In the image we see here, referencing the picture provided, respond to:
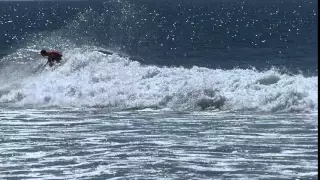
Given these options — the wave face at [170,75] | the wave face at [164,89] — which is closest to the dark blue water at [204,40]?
the wave face at [170,75]

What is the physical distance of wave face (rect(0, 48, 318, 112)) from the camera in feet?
88.0

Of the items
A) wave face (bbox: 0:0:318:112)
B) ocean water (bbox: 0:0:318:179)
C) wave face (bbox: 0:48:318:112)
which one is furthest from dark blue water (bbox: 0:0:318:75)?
wave face (bbox: 0:48:318:112)

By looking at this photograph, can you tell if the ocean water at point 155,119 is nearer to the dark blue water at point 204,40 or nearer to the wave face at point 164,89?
the wave face at point 164,89

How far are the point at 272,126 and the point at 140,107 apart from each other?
235 inches

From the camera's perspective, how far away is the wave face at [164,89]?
2683 cm

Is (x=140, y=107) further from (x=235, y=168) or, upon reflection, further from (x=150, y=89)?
(x=235, y=168)

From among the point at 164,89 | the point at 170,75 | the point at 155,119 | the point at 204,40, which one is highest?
the point at 204,40

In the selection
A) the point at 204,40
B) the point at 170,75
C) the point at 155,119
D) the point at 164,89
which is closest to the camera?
the point at 155,119

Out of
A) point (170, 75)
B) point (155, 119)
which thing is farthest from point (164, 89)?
point (155, 119)

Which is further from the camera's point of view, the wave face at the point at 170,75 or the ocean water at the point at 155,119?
the wave face at the point at 170,75

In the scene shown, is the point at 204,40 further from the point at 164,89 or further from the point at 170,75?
the point at 164,89

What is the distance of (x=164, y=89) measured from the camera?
29.8 metres

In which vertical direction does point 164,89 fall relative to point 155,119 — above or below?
above

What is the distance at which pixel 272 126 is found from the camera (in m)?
22.8
